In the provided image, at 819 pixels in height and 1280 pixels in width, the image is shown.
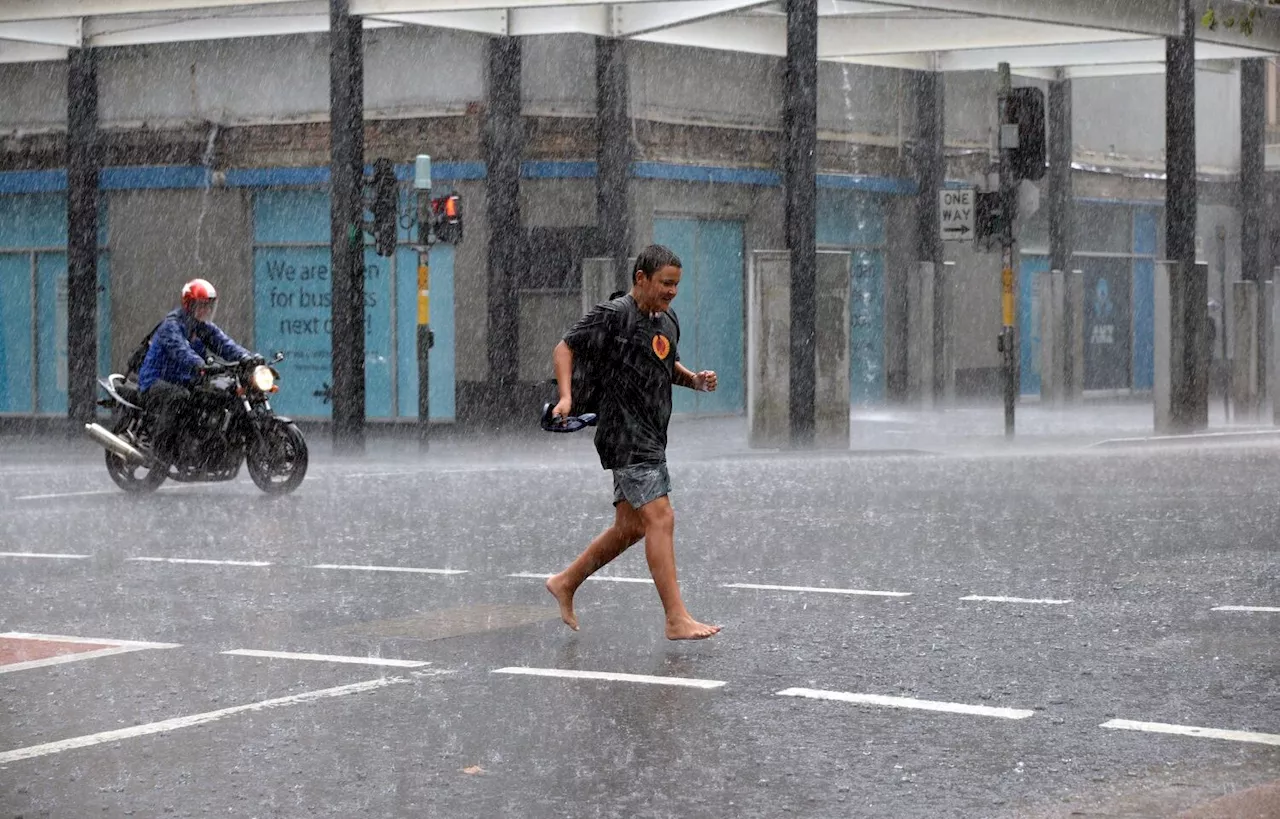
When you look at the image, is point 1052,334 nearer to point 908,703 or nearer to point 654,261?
point 654,261

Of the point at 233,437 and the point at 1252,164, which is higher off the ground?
the point at 1252,164

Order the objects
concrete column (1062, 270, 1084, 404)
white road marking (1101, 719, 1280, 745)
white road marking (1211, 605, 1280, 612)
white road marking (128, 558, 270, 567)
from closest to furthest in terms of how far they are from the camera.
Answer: white road marking (1101, 719, 1280, 745), white road marking (1211, 605, 1280, 612), white road marking (128, 558, 270, 567), concrete column (1062, 270, 1084, 404)

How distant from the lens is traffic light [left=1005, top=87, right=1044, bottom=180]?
2452cm

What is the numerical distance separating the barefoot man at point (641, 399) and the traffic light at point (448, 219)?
14.6 meters

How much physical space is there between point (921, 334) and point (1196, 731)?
1040 inches

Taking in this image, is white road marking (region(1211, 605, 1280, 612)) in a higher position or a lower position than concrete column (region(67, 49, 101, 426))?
lower

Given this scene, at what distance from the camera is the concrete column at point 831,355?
23141 mm

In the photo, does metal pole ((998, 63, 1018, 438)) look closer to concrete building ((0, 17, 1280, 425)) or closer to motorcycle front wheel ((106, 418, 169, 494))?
concrete building ((0, 17, 1280, 425))

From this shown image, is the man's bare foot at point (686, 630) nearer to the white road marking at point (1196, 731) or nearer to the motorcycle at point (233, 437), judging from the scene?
the white road marking at point (1196, 731)

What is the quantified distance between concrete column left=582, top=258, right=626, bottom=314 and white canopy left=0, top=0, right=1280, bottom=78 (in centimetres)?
328

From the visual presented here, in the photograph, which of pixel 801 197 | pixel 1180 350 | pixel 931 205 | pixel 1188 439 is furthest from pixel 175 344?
pixel 931 205

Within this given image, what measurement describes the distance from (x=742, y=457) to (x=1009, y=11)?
7.99 meters

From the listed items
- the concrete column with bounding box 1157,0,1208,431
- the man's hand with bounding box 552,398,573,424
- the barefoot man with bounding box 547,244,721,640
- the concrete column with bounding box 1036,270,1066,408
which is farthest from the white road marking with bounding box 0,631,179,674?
the concrete column with bounding box 1036,270,1066,408

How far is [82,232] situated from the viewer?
28.3m
